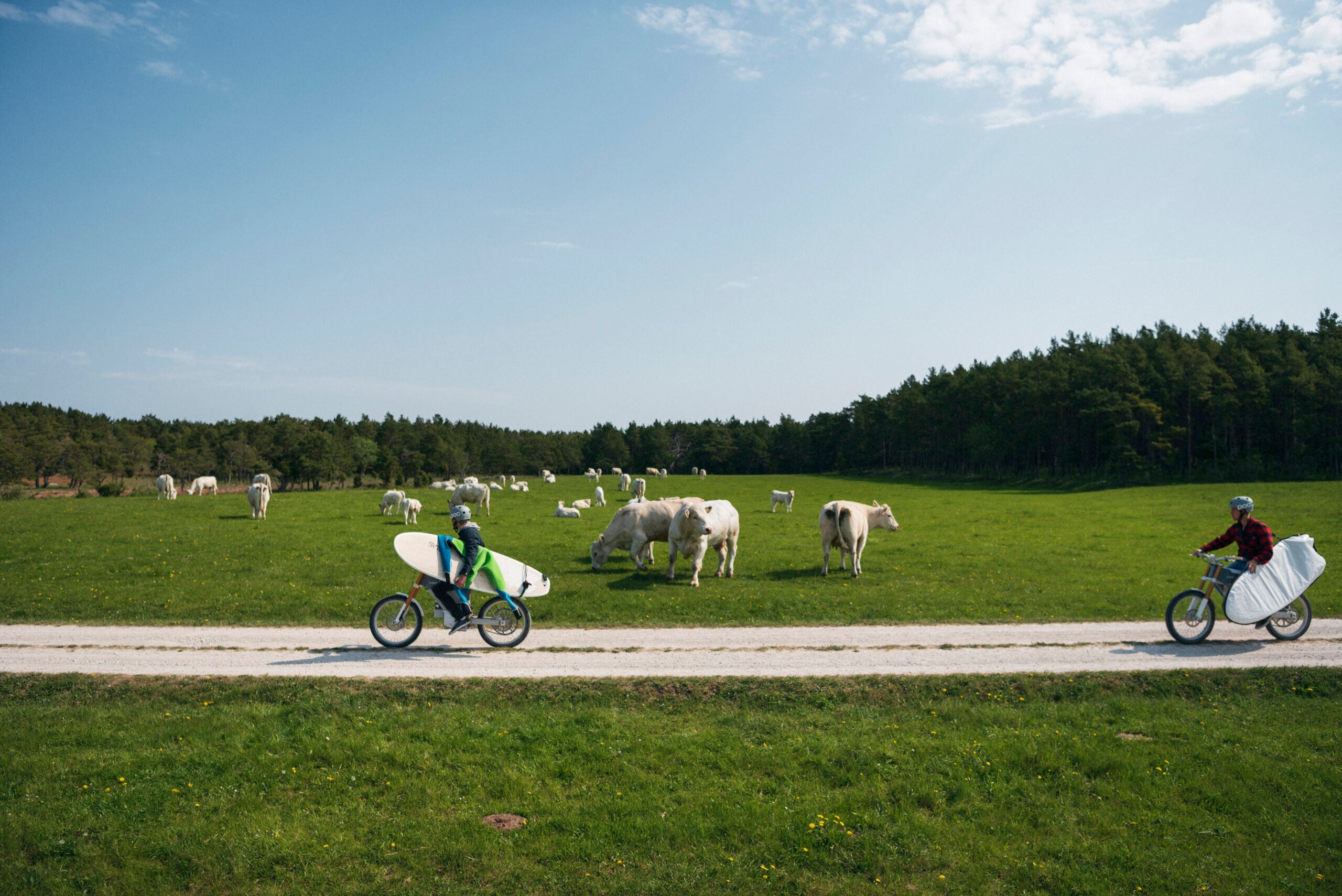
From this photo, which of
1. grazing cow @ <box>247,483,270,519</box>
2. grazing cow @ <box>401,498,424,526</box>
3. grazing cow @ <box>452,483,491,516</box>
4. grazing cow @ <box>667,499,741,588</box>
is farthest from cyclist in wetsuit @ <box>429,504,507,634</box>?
grazing cow @ <box>452,483,491,516</box>

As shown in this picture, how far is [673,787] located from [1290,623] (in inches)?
522

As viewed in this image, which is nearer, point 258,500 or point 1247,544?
point 1247,544

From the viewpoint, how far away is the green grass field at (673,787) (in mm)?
6816

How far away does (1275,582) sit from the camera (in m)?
13.4

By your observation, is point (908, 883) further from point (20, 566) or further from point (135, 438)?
point (135, 438)

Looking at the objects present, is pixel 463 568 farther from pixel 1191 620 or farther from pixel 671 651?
pixel 1191 620

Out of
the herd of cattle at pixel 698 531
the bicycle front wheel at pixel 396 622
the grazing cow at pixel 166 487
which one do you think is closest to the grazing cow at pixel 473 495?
the grazing cow at pixel 166 487

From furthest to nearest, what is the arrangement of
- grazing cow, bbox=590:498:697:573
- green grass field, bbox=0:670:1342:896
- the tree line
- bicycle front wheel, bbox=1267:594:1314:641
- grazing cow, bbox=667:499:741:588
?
the tree line < grazing cow, bbox=590:498:697:573 < grazing cow, bbox=667:499:741:588 < bicycle front wheel, bbox=1267:594:1314:641 < green grass field, bbox=0:670:1342:896

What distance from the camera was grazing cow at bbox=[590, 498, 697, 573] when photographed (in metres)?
22.7

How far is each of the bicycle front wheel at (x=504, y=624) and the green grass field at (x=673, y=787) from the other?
2352 mm

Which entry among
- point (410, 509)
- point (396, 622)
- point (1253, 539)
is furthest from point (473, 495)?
point (1253, 539)

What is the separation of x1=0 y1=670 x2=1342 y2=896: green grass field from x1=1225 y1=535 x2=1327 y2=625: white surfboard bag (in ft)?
6.78

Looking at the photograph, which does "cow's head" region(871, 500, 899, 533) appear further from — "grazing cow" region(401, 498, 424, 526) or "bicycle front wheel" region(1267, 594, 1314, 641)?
"grazing cow" region(401, 498, 424, 526)

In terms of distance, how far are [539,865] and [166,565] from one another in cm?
2115
